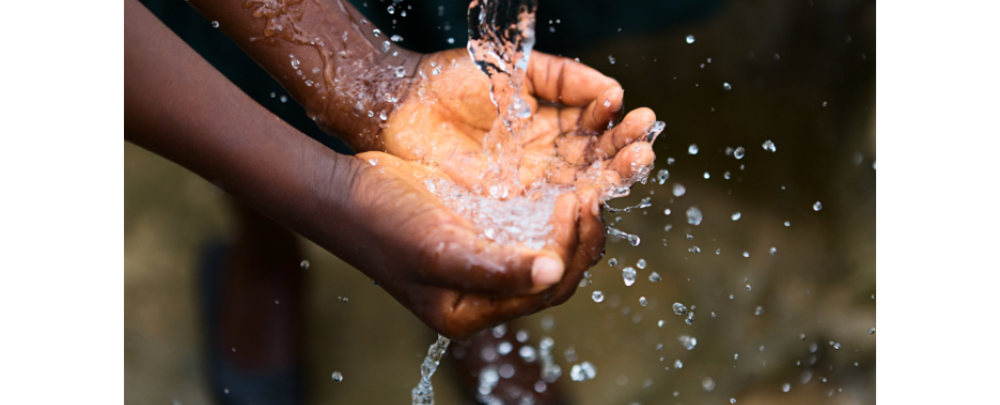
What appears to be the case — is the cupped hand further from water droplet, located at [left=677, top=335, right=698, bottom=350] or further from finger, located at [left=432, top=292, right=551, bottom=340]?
water droplet, located at [left=677, top=335, right=698, bottom=350]

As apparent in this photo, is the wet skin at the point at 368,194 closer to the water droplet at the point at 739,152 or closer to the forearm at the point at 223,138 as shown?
the forearm at the point at 223,138

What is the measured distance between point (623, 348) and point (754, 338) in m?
0.22

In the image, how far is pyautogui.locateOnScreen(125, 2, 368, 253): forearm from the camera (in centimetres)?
54

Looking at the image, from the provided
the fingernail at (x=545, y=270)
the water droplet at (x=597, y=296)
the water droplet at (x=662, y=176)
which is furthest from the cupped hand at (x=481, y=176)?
the water droplet at (x=597, y=296)

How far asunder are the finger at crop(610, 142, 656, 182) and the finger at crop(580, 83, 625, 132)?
7cm

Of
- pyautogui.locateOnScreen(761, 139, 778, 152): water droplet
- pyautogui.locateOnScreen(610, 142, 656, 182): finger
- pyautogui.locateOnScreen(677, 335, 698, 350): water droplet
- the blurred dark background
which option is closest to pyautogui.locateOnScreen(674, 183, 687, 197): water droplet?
the blurred dark background

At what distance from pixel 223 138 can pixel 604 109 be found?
1.20 ft

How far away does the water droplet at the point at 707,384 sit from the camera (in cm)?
110

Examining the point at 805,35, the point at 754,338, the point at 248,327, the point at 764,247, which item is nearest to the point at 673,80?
the point at 805,35

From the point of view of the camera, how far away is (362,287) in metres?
1.08

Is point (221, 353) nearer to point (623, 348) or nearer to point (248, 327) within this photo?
point (248, 327)

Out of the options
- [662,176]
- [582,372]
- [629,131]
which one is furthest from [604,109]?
[582,372]

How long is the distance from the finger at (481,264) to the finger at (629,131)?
0.18 metres

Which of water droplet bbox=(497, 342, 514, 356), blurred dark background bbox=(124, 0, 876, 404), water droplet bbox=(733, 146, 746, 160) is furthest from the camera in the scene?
water droplet bbox=(497, 342, 514, 356)
